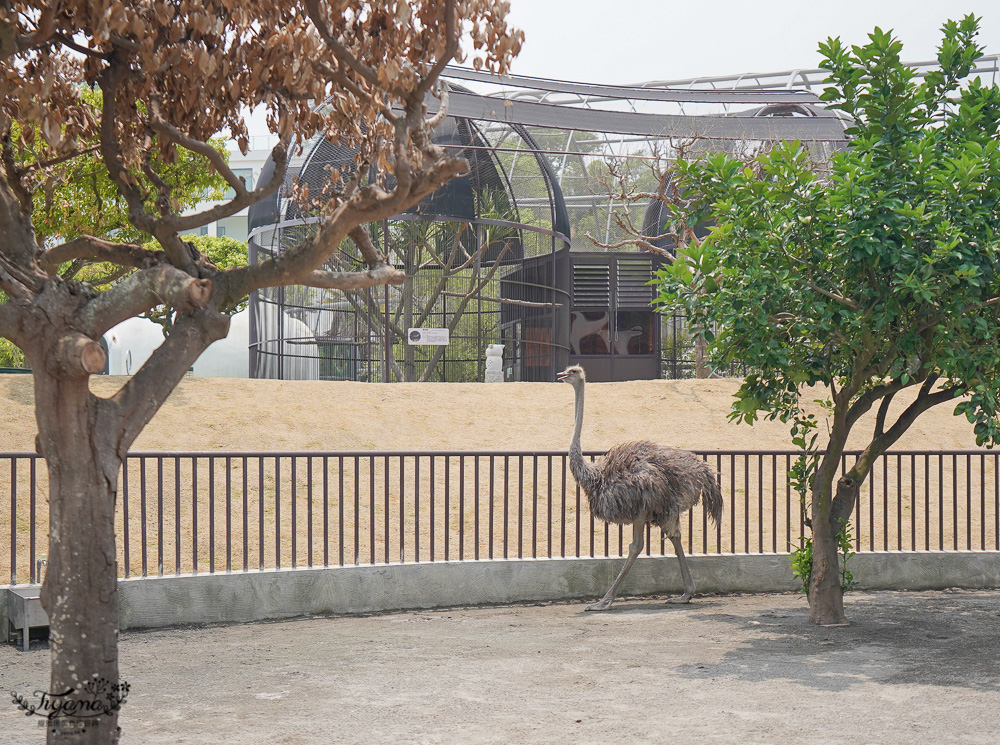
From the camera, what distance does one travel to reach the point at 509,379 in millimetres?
24125

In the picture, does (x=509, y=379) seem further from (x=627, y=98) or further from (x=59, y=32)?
(x=59, y=32)

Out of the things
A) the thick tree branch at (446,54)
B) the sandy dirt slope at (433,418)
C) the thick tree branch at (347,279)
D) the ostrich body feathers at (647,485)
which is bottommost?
the ostrich body feathers at (647,485)

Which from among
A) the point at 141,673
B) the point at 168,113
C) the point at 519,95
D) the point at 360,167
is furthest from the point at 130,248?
the point at 519,95

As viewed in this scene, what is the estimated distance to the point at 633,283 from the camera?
2984 centimetres

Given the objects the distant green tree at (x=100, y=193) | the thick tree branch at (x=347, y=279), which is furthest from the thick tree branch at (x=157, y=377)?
the distant green tree at (x=100, y=193)

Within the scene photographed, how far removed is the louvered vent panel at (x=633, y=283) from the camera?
1170 inches

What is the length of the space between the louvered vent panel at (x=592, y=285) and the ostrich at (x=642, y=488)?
19078 mm

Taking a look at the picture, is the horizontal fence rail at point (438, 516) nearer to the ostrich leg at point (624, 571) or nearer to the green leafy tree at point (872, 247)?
the ostrich leg at point (624, 571)

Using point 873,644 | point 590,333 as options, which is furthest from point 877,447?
point 590,333

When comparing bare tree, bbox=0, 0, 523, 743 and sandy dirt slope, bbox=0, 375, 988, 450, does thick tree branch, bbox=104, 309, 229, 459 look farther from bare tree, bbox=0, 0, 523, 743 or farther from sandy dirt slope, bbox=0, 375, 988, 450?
sandy dirt slope, bbox=0, 375, 988, 450

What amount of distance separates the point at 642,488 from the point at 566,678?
3187mm

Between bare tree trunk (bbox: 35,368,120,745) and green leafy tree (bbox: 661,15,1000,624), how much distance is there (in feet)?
15.9

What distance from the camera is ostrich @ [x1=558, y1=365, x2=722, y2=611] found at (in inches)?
400

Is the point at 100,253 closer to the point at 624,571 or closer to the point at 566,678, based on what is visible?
the point at 566,678
